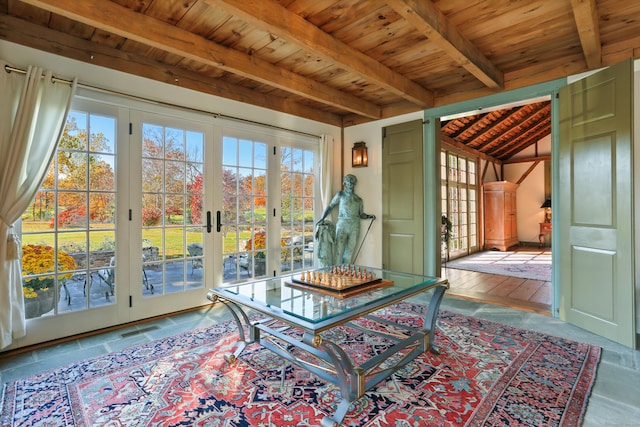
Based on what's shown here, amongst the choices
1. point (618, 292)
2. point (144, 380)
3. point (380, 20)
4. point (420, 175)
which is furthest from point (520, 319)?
point (144, 380)

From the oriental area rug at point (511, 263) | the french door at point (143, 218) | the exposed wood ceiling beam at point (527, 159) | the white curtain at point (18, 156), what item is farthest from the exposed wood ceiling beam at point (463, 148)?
the white curtain at point (18, 156)

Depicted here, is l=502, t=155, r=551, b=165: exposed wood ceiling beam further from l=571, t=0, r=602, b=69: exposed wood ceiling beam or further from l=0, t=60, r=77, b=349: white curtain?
l=0, t=60, r=77, b=349: white curtain

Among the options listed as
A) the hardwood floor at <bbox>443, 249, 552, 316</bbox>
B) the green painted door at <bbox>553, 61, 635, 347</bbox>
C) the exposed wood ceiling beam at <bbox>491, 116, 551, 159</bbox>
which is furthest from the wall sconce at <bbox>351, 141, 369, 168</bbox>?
the exposed wood ceiling beam at <bbox>491, 116, 551, 159</bbox>

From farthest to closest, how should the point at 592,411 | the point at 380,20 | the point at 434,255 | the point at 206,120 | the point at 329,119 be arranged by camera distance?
the point at 329,119 < the point at 434,255 < the point at 206,120 < the point at 380,20 < the point at 592,411

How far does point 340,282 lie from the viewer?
217cm

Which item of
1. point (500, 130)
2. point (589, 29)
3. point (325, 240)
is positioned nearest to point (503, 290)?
point (325, 240)

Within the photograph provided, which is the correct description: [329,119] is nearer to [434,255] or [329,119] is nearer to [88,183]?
[434,255]

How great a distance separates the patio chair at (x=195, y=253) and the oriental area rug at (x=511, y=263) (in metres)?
4.60

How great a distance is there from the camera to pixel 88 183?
2.80m

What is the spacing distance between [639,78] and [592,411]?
285 cm

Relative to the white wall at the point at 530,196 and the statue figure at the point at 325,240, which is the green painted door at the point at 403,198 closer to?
the statue figure at the point at 325,240

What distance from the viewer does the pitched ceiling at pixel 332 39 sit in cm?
228

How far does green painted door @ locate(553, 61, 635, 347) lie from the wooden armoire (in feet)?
17.9

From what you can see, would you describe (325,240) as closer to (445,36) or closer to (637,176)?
(445,36)
